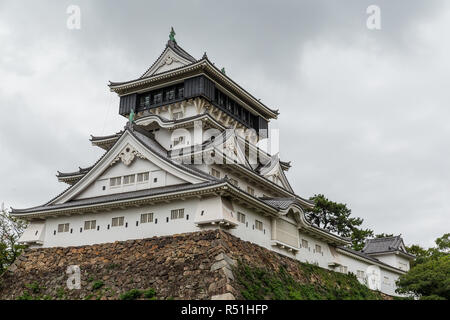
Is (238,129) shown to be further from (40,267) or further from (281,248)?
(40,267)

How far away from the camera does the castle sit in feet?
75.8

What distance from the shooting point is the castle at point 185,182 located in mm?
A: 23109

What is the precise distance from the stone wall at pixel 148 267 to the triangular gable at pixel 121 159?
130 inches

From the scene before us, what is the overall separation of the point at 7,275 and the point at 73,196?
5301 mm

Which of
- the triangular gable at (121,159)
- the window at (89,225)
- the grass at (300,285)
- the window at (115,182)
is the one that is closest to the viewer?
the grass at (300,285)

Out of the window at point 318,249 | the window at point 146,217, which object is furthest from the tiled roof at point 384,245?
the window at point 146,217

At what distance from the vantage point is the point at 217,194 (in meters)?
22.1

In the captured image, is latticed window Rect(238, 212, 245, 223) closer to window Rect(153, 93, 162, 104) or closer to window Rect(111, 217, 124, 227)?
window Rect(111, 217, 124, 227)

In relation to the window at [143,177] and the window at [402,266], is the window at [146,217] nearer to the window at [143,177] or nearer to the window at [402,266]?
the window at [143,177]

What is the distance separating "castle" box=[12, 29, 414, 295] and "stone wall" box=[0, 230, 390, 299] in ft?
2.23

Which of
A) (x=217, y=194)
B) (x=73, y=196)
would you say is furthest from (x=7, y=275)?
(x=217, y=194)
